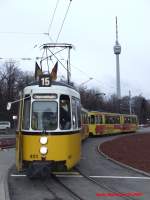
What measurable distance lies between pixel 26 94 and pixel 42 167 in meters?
2.59

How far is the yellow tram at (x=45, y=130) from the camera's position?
16062 millimetres

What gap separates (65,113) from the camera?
16875mm

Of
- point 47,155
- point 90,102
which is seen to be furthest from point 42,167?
point 90,102

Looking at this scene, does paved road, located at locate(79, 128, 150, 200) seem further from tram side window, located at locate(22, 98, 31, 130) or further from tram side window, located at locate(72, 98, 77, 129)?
tram side window, located at locate(22, 98, 31, 130)

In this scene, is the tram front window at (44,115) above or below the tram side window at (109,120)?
below

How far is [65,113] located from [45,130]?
1032mm

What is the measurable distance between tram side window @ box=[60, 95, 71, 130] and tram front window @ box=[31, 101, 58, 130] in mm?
250

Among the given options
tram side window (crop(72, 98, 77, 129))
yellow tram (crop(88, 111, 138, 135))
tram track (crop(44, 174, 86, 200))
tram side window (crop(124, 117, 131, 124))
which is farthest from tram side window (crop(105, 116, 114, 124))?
tram track (crop(44, 174, 86, 200))

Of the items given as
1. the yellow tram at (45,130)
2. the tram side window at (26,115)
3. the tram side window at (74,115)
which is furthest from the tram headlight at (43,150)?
the tram side window at (74,115)

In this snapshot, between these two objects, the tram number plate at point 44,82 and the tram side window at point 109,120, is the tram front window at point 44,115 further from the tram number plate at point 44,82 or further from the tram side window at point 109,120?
the tram side window at point 109,120

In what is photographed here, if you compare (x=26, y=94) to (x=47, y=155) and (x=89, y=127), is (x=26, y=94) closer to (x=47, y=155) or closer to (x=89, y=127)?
(x=47, y=155)

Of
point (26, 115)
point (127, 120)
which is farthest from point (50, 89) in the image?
point (127, 120)

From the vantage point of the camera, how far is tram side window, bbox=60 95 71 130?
16672mm

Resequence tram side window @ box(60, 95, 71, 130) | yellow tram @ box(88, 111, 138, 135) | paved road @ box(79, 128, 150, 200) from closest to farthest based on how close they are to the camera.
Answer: paved road @ box(79, 128, 150, 200) → tram side window @ box(60, 95, 71, 130) → yellow tram @ box(88, 111, 138, 135)
